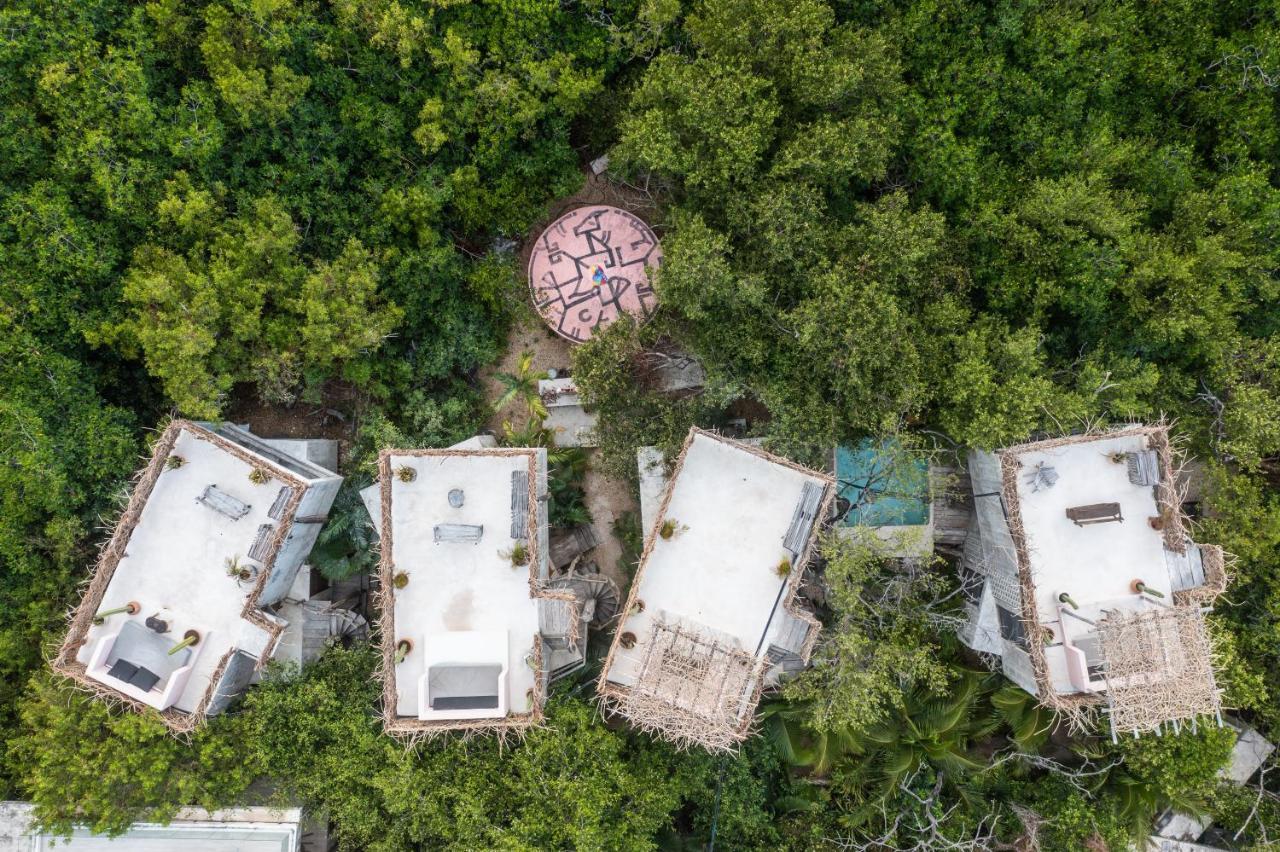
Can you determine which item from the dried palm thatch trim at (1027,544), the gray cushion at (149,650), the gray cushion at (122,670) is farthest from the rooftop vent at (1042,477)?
the gray cushion at (122,670)


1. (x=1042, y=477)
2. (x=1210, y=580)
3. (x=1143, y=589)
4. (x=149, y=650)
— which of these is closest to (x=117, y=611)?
(x=149, y=650)

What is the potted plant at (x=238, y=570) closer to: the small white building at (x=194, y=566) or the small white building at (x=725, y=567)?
the small white building at (x=194, y=566)

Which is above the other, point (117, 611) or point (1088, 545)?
point (1088, 545)

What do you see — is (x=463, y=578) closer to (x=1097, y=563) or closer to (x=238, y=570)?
(x=238, y=570)

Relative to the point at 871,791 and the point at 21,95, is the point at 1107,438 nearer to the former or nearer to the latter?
the point at 871,791

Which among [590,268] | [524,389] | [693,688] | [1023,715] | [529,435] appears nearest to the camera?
[693,688]
